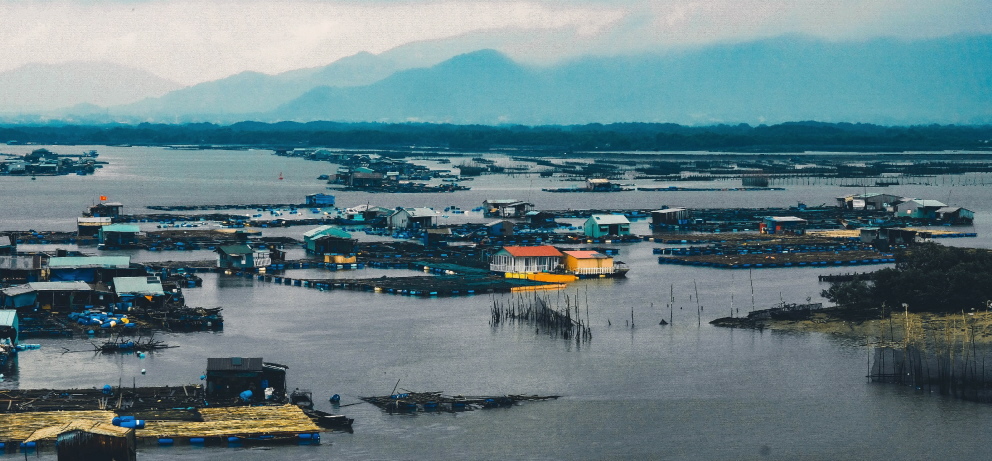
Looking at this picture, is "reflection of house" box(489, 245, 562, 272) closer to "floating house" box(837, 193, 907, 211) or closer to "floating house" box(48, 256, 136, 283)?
"floating house" box(48, 256, 136, 283)

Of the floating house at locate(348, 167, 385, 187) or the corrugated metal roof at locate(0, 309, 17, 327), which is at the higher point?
the floating house at locate(348, 167, 385, 187)

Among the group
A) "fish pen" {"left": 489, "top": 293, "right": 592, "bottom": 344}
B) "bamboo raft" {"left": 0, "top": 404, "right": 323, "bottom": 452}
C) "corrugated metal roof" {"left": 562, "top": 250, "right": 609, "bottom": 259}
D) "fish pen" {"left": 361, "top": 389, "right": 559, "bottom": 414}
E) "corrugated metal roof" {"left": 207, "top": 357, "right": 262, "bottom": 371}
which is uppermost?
"corrugated metal roof" {"left": 562, "top": 250, "right": 609, "bottom": 259}

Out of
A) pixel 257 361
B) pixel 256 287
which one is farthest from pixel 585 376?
pixel 256 287

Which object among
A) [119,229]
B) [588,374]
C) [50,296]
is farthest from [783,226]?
[50,296]

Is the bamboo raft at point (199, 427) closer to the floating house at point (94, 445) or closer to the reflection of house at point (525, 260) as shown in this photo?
the floating house at point (94, 445)

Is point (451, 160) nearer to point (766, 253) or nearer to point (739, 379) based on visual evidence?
point (766, 253)

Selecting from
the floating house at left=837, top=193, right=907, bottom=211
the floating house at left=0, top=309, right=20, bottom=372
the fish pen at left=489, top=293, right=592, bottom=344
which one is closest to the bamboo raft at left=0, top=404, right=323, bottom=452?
the floating house at left=0, top=309, right=20, bottom=372

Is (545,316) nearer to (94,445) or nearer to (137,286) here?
(137,286)
